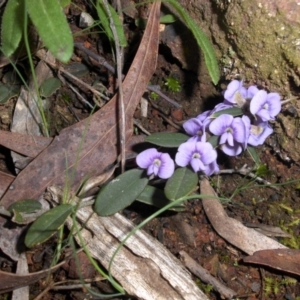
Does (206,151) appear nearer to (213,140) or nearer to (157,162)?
(213,140)

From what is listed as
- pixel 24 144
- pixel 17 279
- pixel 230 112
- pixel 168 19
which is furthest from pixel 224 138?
pixel 17 279

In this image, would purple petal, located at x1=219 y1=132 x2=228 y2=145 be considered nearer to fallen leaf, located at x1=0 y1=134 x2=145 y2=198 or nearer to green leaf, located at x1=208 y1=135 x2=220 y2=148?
green leaf, located at x1=208 y1=135 x2=220 y2=148

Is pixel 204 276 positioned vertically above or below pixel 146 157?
below

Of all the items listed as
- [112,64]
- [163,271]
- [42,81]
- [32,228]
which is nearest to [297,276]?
[163,271]

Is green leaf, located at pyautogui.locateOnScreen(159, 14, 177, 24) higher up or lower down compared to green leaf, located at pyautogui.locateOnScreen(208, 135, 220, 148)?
higher up

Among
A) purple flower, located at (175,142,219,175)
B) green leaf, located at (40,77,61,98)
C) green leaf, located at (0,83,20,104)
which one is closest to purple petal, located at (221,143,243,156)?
purple flower, located at (175,142,219,175)

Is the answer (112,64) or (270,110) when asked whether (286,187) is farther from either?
(112,64)

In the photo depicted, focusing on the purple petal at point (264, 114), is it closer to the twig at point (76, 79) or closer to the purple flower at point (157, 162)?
the purple flower at point (157, 162)
